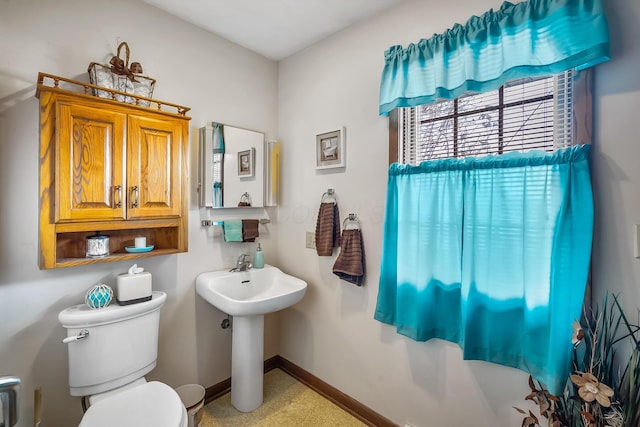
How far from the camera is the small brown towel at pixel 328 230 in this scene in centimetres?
205

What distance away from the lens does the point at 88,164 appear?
4.71 ft

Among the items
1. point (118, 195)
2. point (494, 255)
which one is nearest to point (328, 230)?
point (494, 255)

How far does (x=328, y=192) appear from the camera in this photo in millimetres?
2119

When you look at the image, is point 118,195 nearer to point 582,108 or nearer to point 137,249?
point 137,249

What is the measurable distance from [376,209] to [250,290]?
1089 millimetres

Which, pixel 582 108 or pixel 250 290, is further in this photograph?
pixel 250 290

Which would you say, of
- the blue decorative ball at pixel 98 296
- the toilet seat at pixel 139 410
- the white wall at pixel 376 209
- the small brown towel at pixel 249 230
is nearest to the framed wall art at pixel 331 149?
the white wall at pixel 376 209

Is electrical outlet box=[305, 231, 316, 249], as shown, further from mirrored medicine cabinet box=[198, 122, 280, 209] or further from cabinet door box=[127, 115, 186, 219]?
cabinet door box=[127, 115, 186, 219]

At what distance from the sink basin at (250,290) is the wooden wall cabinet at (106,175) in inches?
A: 14.3

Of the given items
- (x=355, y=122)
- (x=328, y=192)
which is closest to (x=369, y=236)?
(x=328, y=192)

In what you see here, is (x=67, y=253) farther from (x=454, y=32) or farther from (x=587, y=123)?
(x=587, y=123)

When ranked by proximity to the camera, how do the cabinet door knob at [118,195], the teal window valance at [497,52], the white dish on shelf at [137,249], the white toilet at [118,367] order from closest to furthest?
the teal window valance at [497,52] < the white toilet at [118,367] < the cabinet door knob at [118,195] < the white dish on shelf at [137,249]

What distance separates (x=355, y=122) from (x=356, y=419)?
1.94 m

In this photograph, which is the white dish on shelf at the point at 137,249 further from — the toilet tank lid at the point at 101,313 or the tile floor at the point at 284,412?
the tile floor at the point at 284,412
